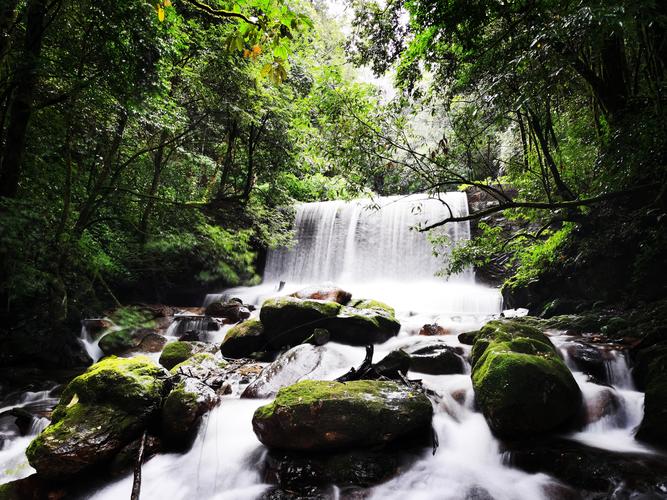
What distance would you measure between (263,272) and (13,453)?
12751mm

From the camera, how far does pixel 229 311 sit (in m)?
11.3

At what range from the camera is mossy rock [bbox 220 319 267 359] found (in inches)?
300

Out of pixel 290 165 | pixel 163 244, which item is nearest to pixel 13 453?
pixel 163 244

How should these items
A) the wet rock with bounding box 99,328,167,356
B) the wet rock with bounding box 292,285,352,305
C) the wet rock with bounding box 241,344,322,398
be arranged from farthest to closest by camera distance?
the wet rock with bounding box 292,285,352,305 → the wet rock with bounding box 99,328,167,356 → the wet rock with bounding box 241,344,322,398

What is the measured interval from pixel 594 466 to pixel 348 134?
191 inches

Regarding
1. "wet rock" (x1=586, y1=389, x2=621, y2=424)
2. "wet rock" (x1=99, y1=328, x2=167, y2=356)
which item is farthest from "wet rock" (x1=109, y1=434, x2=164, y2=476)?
"wet rock" (x1=586, y1=389, x2=621, y2=424)

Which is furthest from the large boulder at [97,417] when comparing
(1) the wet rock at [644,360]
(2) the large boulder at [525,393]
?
(1) the wet rock at [644,360]

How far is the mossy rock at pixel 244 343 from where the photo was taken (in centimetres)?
761

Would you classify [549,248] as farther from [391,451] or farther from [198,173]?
[198,173]

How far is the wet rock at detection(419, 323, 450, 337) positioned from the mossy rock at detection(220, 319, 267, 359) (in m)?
3.64

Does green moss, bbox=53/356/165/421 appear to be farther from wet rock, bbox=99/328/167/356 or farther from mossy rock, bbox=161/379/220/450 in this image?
wet rock, bbox=99/328/167/356

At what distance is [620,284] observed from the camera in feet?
22.4

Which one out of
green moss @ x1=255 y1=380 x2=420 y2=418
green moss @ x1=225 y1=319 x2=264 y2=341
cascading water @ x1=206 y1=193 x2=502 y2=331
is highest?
cascading water @ x1=206 y1=193 x2=502 y2=331

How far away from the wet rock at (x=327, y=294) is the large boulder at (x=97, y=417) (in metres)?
5.25
